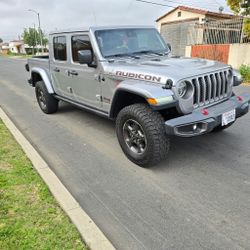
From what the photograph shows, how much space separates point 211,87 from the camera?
140 inches

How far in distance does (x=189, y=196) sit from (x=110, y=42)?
2.66 meters

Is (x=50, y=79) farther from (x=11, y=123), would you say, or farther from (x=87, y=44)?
(x=87, y=44)

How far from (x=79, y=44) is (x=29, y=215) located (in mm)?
2984

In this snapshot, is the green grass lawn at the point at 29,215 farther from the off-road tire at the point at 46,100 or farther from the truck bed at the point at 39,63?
the truck bed at the point at 39,63

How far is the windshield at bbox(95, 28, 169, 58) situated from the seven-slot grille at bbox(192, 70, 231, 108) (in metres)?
1.31

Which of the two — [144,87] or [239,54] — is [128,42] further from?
[239,54]

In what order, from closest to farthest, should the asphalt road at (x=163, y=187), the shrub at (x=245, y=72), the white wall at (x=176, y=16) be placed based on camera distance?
the asphalt road at (x=163, y=187)
the shrub at (x=245, y=72)
the white wall at (x=176, y=16)

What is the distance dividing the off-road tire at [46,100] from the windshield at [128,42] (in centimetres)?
248

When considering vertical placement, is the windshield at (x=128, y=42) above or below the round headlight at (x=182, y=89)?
above

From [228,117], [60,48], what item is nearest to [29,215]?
[228,117]

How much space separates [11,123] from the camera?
18.9 ft

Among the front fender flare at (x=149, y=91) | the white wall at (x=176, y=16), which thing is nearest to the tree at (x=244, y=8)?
the white wall at (x=176, y=16)

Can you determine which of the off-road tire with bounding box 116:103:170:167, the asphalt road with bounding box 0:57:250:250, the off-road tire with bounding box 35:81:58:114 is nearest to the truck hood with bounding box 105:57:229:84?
the off-road tire with bounding box 116:103:170:167

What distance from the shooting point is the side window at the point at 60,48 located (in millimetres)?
5107
